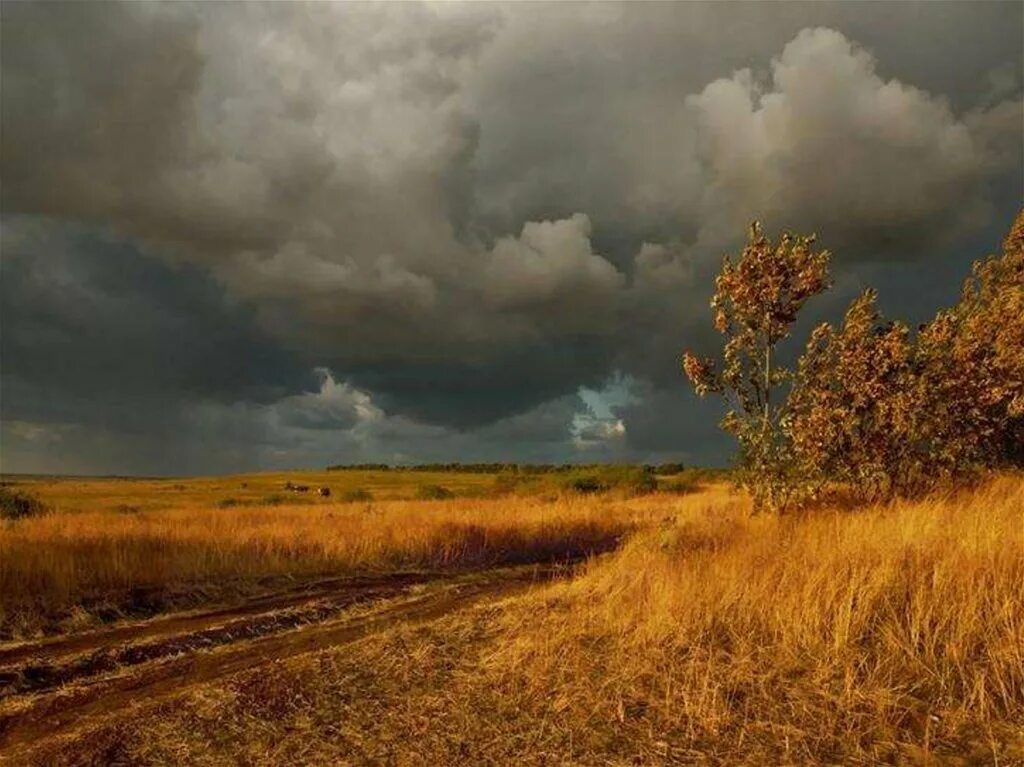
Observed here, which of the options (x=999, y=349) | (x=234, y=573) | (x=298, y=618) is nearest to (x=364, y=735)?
(x=298, y=618)

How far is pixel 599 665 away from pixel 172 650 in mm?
6104

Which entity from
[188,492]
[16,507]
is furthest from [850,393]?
[188,492]

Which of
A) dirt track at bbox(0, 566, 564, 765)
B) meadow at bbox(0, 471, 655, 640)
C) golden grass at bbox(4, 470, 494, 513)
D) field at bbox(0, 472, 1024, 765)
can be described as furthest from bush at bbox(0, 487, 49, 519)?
dirt track at bbox(0, 566, 564, 765)

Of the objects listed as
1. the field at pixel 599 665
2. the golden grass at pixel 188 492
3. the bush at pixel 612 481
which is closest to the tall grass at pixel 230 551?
the field at pixel 599 665

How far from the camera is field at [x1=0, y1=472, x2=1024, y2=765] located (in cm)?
615

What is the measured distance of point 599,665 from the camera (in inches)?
304

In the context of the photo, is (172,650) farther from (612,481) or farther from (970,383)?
(612,481)

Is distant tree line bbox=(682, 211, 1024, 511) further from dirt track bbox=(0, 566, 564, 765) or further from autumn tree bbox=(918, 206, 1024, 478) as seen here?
dirt track bbox=(0, 566, 564, 765)

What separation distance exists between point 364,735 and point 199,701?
6.88 feet

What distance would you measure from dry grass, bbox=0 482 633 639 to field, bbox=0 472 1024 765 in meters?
0.18

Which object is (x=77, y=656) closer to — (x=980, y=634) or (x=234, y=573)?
(x=234, y=573)

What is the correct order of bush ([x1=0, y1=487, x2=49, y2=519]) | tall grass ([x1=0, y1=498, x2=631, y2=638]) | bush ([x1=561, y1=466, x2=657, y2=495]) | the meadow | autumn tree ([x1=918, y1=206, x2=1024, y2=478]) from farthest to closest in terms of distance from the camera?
1. bush ([x1=561, y1=466, x2=657, y2=495])
2. bush ([x1=0, y1=487, x2=49, y2=519])
3. autumn tree ([x1=918, y1=206, x2=1024, y2=478])
4. tall grass ([x1=0, y1=498, x2=631, y2=638])
5. the meadow

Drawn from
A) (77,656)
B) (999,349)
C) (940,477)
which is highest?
(999,349)

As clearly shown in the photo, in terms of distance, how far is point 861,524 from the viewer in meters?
12.8
